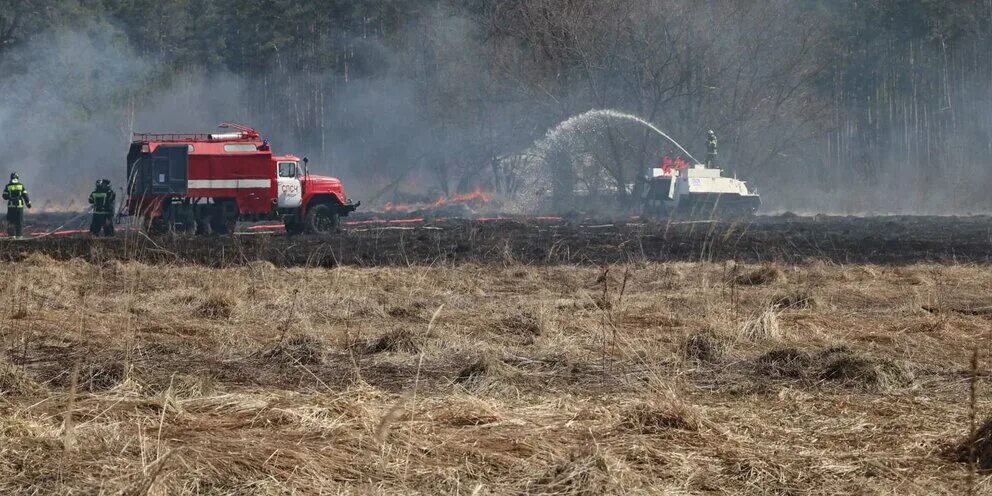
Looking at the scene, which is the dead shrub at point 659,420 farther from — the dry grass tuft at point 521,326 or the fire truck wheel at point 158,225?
the fire truck wheel at point 158,225

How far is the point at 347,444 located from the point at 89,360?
353cm

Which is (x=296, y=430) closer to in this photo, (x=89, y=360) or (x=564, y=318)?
(x=89, y=360)

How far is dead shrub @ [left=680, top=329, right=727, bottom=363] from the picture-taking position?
9.12 m

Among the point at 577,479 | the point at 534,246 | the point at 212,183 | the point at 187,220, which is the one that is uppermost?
the point at 212,183

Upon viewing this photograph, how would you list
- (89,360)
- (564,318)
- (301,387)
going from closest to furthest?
(301,387) → (89,360) → (564,318)

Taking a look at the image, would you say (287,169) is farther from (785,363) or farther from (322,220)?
(785,363)

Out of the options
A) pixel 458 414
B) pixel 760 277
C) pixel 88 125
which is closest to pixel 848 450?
pixel 458 414

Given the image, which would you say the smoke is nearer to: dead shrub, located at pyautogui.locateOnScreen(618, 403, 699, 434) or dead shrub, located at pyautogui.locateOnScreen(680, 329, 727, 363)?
dead shrub, located at pyautogui.locateOnScreen(680, 329, 727, 363)

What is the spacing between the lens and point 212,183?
27.0 metres

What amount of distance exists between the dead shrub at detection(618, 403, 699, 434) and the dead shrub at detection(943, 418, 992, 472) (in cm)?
130

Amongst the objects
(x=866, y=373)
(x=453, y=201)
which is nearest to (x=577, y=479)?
(x=866, y=373)

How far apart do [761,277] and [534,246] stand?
289 inches

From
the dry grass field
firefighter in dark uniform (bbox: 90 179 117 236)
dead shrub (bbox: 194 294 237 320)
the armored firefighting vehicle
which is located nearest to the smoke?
the armored firefighting vehicle

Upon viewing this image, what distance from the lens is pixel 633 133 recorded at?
4675 cm
